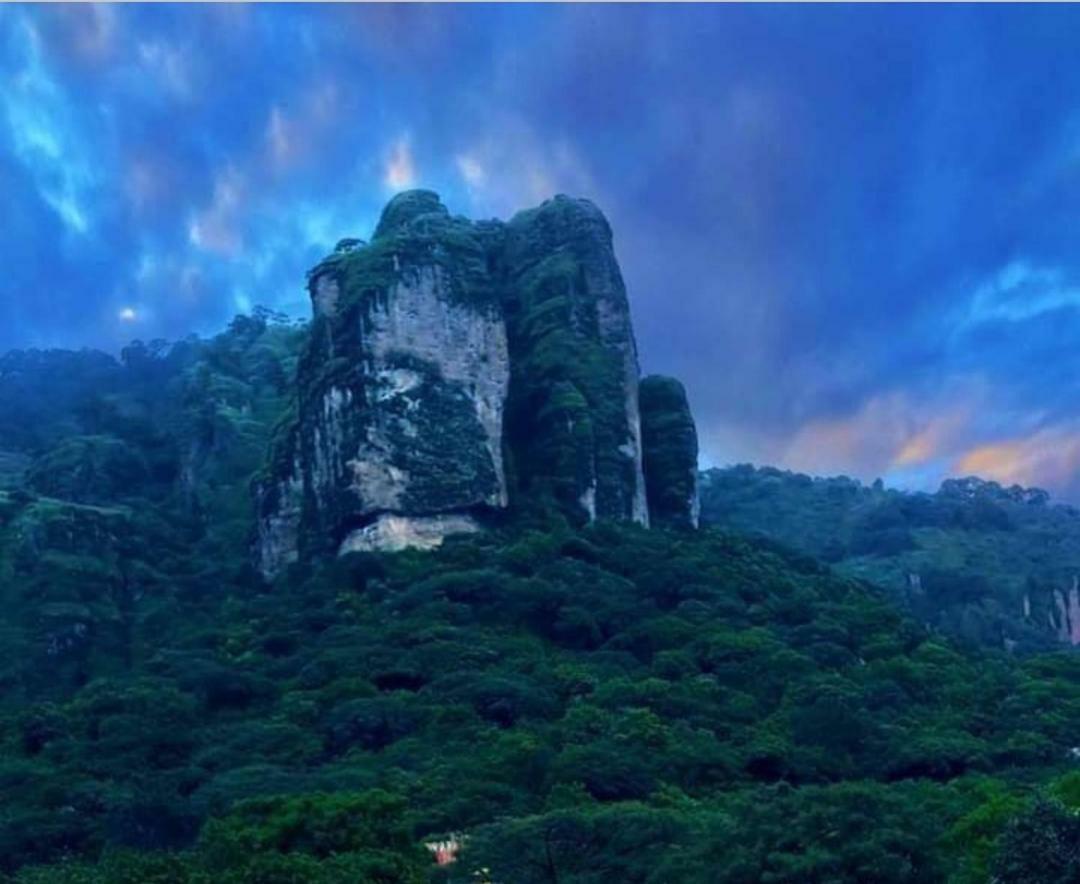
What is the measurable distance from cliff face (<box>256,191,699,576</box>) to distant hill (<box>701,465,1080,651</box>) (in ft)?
73.8

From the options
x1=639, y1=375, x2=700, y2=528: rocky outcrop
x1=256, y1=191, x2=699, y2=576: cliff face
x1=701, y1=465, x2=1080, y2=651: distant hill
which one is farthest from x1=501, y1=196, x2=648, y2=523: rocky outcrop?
x1=701, y1=465, x2=1080, y2=651: distant hill

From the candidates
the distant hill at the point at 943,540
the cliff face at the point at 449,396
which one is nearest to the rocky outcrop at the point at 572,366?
the cliff face at the point at 449,396

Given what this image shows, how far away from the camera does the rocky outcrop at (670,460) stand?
285 feet

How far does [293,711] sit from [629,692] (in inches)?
488

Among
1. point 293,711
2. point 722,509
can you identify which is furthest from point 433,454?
point 722,509

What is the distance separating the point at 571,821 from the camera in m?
34.3

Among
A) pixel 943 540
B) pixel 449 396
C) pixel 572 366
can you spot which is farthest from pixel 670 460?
pixel 943 540

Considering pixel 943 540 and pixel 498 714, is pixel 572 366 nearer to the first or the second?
pixel 498 714

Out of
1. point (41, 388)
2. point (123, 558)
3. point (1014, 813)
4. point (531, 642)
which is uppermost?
point (41, 388)

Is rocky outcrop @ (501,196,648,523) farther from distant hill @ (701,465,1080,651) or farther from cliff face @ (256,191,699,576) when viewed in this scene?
distant hill @ (701,465,1080,651)

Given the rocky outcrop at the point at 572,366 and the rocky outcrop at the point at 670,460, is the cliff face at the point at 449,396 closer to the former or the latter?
the rocky outcrop at the point at 572,366

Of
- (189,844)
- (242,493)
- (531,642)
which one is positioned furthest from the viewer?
(242,493)

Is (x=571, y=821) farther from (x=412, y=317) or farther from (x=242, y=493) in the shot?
(x=242, y=493)

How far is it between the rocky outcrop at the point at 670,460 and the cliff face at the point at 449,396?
1.84m
